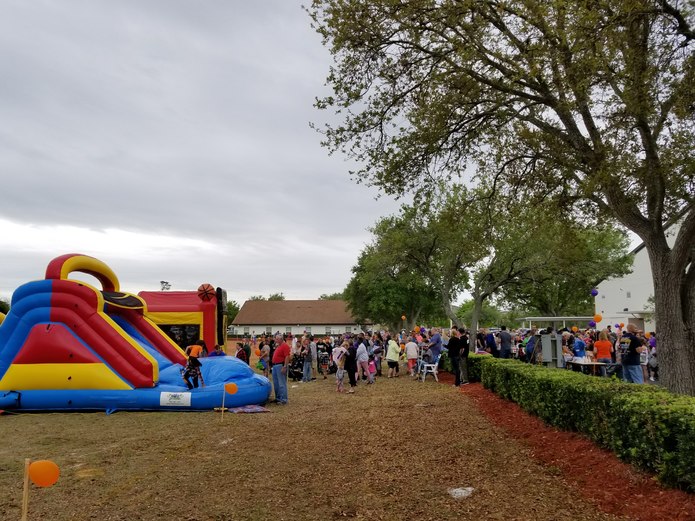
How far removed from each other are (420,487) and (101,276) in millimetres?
13145

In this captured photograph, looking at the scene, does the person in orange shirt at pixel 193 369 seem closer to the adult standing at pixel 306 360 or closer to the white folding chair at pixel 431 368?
the adult standing at pixel 306 360

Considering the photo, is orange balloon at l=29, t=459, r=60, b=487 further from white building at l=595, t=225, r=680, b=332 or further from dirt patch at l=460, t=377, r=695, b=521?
white building at l=595, t=225, r=680, b=332

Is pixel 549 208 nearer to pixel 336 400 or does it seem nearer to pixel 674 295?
pixel 674 295

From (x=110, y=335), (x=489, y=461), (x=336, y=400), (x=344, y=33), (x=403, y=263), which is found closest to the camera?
(x=489, y=461)

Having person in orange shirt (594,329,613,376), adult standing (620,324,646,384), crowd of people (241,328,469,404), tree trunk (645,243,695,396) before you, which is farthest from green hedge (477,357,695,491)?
crowd of people (241,328,469,404)

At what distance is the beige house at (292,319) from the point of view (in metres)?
70.3

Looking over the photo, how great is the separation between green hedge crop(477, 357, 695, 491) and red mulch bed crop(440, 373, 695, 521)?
142 millimetres

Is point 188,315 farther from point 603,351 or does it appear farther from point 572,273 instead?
point 572,273

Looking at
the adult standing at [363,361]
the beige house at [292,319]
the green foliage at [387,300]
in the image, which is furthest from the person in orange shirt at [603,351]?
the beige house at [292,319]

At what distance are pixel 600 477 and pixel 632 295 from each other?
40.3 meters

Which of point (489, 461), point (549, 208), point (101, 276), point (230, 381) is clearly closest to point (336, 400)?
point (230, 381)

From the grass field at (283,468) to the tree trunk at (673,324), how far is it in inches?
123

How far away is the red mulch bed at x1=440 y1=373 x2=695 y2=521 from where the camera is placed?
183 inches

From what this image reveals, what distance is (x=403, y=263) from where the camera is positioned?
2827 centimetres
